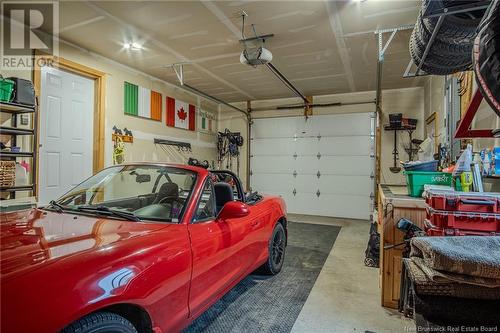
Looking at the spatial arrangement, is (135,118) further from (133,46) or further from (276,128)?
(276,128)

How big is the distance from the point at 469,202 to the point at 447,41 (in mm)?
1365

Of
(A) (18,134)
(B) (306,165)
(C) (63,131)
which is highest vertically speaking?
(C) (63,131)

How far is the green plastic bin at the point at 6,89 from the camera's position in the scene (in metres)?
3.15

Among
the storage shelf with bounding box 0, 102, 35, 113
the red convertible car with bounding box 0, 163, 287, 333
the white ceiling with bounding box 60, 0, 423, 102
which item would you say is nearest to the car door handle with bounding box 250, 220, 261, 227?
the red convertible car with bounding box 0, 163, 287, 333

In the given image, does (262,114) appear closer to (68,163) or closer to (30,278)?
(68,163)

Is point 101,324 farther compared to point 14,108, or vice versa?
point 14,108

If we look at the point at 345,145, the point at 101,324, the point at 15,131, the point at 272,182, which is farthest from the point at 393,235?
the point at 272,182

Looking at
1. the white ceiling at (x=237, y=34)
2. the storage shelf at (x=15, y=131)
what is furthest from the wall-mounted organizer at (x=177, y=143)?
the storage shelf at (x=15, y=131)

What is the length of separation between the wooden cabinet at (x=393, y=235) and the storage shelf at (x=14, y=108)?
4074 millimetres

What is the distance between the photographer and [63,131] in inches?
173

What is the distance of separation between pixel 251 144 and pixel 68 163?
5.09m

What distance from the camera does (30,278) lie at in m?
1.05

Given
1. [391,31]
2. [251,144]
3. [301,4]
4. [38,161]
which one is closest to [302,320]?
[301,4]

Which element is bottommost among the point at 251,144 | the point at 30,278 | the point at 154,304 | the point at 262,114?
the point at 154,304
